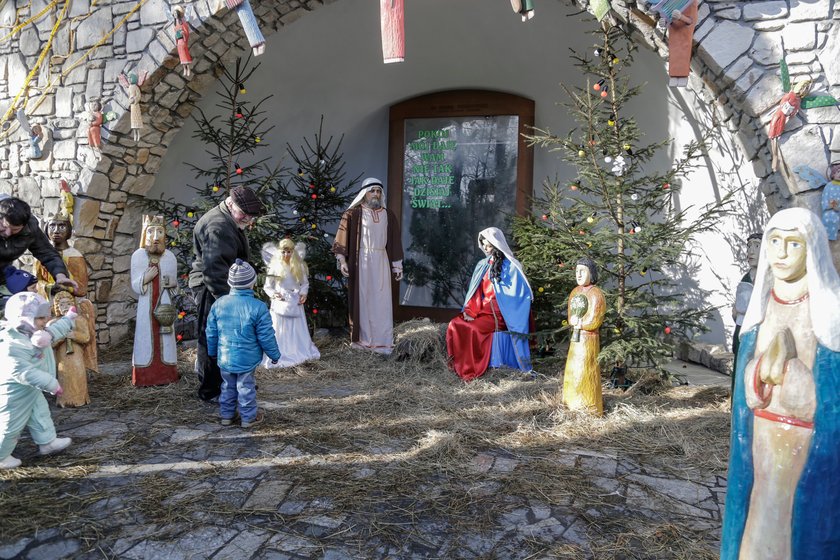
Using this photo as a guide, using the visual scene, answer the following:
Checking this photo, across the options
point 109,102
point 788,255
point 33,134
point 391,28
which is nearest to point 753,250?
point 788,255

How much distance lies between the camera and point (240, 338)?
3881 mm

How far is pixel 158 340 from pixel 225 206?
146 cm

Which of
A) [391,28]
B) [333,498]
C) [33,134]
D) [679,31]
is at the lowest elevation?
[333,498]

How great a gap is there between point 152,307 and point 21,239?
1109 mm

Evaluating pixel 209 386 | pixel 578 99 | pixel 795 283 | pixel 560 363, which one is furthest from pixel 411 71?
pixel 795 283

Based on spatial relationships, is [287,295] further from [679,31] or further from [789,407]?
[789,407]

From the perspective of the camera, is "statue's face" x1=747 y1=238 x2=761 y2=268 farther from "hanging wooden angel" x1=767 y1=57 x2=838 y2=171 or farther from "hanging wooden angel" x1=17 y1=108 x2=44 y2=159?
"hanging wooden angel" x1=17 y1=108 x2=44 y2=159

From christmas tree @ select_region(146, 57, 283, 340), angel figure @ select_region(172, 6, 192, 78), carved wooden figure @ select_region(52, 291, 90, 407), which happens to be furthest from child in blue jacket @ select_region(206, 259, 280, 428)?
angel figure @ select_region(172, 6, 192, 78)

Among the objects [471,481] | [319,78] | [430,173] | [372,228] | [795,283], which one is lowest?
[471,481]

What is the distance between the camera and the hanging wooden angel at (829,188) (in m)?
4.10

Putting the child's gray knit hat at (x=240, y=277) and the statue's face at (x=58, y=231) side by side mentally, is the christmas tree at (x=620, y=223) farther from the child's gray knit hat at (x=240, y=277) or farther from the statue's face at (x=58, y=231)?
the statue's face at (x=58, y=231)

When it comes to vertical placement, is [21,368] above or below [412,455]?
above

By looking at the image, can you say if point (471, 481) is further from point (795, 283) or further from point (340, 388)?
point (340, 388)

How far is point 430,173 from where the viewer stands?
28.2 feet
